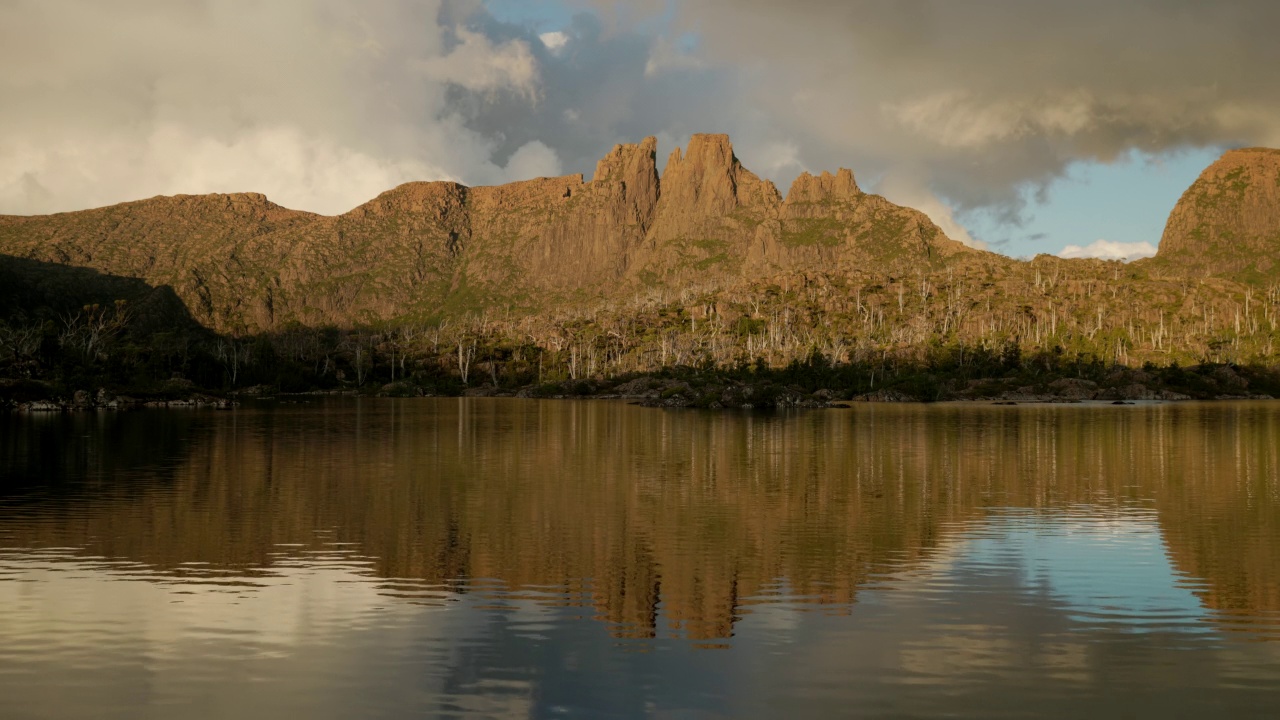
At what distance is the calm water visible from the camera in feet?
50.5

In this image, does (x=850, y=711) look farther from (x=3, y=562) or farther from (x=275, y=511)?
(x=275, y=511)

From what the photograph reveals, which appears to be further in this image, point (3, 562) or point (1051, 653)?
point (3, 562)

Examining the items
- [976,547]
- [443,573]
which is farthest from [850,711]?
[976,547]

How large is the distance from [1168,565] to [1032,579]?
16.1 ft

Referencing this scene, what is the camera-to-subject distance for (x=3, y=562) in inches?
995

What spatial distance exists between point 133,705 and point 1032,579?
2068 cm

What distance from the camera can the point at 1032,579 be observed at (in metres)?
24.0

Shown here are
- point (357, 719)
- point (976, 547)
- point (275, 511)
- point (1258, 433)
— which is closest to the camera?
point (357, 719)

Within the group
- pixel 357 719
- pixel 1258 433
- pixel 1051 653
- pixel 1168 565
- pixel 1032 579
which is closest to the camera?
pixel 357 719

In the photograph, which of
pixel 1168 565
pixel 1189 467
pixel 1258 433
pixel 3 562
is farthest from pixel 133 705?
pixel 1258 433

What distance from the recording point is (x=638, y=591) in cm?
2250

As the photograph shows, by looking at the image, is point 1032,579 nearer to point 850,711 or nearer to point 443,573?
point 850,711

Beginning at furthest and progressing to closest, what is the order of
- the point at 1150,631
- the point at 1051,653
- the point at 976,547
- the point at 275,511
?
the point at 275,511, the point at 976,547, the point at 1150,631, the point at 1051,653

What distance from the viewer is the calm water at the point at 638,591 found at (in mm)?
15383
